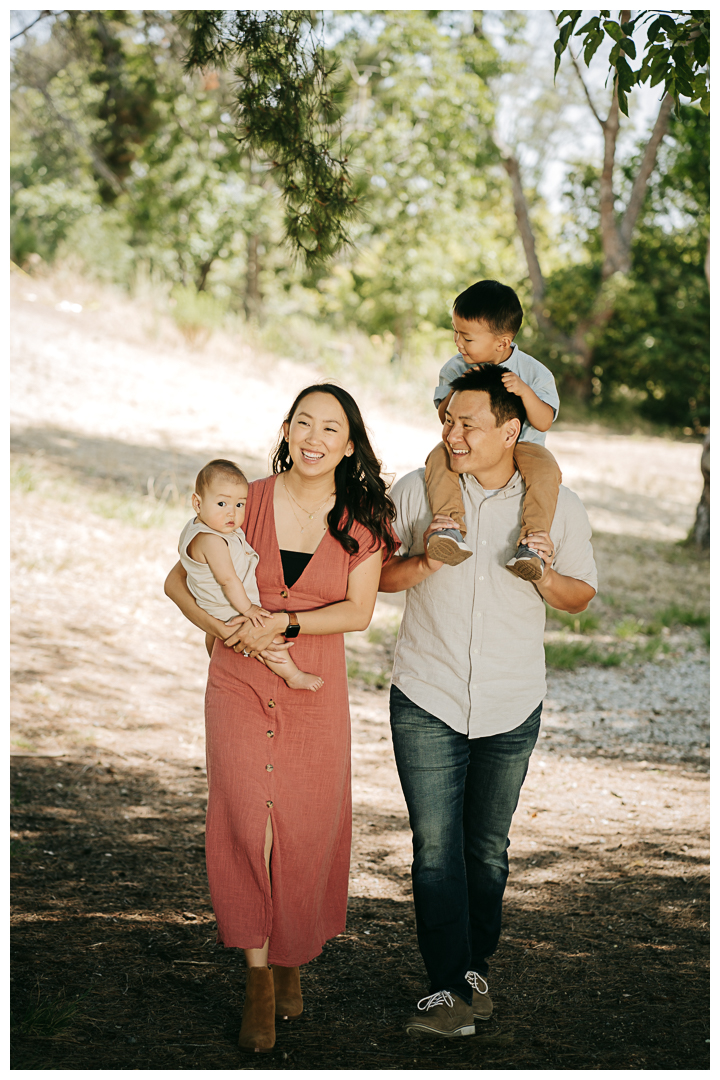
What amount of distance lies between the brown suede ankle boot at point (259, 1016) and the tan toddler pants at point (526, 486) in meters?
1.40

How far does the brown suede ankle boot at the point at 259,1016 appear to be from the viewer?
9.02 ft

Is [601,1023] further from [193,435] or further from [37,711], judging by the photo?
[193,435]

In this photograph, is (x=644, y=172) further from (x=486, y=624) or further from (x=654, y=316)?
(x=486, y=624)

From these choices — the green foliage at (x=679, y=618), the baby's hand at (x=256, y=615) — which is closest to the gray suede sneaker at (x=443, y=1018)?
the baby's hand at (x=256, y=615)

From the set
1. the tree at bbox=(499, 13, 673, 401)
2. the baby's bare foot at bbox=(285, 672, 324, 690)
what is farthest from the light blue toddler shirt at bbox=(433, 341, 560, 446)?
the tree at bbox=(499, 13, 673, 401)

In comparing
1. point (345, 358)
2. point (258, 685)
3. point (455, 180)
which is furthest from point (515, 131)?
point (258, 685)

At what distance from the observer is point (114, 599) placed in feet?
25.0

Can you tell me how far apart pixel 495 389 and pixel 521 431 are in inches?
11.2

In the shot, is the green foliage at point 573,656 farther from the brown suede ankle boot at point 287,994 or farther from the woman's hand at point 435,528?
the woman's hand at point 435,528

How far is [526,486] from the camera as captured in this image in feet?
9.29

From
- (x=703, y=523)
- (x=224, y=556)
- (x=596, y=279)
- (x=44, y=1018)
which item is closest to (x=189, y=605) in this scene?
(x=224, y=556)

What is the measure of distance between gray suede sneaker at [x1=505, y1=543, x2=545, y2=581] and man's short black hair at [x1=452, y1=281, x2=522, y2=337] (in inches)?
30.9

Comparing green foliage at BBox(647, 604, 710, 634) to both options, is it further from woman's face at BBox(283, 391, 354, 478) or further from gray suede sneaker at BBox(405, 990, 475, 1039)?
woman's face at BBox(283, 391, 354, 478)

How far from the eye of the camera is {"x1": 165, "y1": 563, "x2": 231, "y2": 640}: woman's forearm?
2.72 meters
